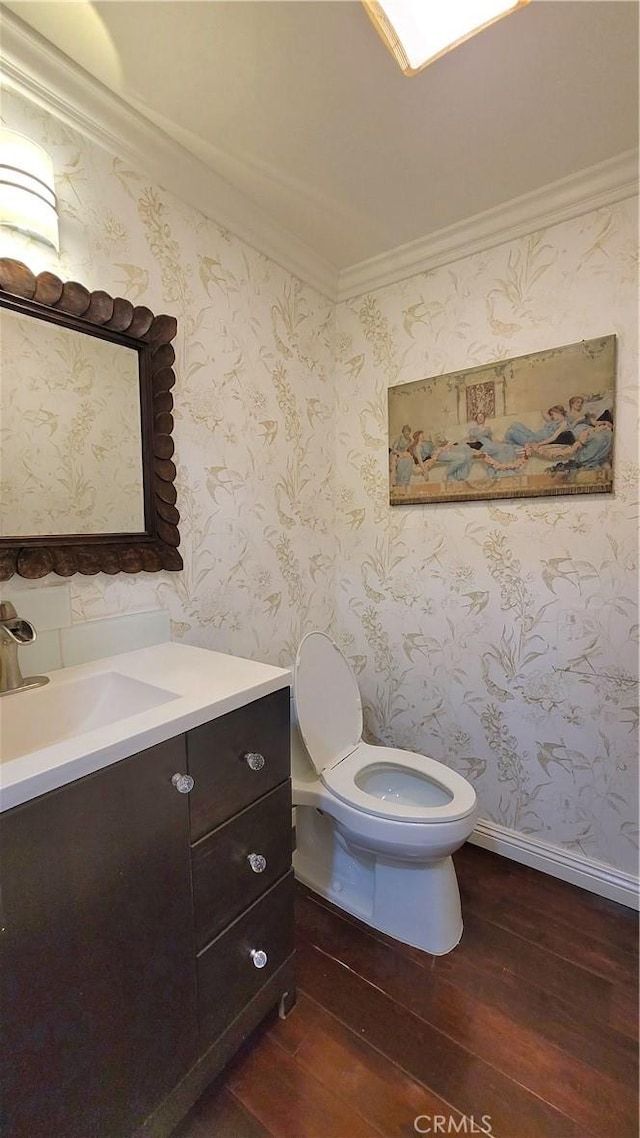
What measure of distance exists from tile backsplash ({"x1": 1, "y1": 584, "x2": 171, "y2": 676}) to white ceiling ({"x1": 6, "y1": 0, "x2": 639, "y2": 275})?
1199 millimetres

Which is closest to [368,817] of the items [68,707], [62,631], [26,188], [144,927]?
[144,927]

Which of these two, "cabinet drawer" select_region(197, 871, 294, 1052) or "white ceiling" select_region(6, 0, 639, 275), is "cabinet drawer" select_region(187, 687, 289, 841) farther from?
"white ceiling" select_region(6, 0, 639, 275)

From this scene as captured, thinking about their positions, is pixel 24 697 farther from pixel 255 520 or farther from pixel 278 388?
pixel 278 388

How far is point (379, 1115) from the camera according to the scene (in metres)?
0.92

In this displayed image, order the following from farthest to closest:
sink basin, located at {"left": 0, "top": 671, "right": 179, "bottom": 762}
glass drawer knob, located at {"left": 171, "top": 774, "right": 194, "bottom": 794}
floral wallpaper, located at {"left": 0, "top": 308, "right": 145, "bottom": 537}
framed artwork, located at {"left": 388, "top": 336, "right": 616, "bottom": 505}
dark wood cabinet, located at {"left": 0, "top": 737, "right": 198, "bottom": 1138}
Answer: framed artwork, located at {"left": 388, "top": 336, "right": 616, "bottom": 505} < floral wallpaper, located at {"left": 0, "top": 308, "right": 145, "bottom": 537} < sink basin, located at {"left": 0, "top": 671, "right": 179, "bottom": 762} < glass drawer knob, located at {"left": 171, "top": 774, "right": 194, "bottom": 794} < dark wood cabinet, located at {"left": 0, "top": 737, "right": 198, "bottom": 1138}

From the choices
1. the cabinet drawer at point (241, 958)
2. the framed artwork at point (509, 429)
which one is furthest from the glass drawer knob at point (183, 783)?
the framed artwork at point (509, 429)

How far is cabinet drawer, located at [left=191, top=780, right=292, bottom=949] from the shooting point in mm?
874

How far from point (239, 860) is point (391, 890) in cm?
64

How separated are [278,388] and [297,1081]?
75.0 inches

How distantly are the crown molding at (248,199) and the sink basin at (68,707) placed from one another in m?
1.31

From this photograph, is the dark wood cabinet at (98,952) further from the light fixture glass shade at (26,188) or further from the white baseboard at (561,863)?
the white baseboard at (561,863)

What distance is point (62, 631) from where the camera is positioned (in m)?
1.09

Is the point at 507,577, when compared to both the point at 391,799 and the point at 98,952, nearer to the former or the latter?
the point at 391,799

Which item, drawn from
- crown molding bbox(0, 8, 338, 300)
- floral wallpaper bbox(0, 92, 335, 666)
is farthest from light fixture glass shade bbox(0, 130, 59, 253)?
crown molding bbox(0, 8, 338, 300)
